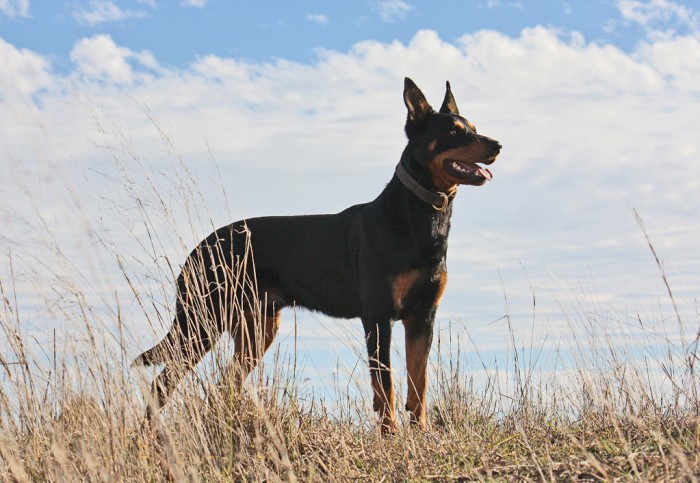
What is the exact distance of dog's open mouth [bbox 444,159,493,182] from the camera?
4645 mm

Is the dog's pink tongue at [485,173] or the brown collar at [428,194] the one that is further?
the brown collar at [428,194]

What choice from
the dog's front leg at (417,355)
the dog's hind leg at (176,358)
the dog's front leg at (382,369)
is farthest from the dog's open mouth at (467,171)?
the dog's hind leg at (176,358)

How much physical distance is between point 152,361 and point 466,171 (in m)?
2.04

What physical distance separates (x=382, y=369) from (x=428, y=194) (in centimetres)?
106

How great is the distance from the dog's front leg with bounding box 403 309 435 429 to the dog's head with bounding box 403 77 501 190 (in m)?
0.82

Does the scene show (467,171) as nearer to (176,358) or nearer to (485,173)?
(485,173)

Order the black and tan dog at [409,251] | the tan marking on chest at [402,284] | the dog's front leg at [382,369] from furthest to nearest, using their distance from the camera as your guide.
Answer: the tan marking on chest at [402,284], the black and tan dog at [409,251], the dog's front leg at [382,369]

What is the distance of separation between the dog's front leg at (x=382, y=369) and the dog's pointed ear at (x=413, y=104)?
1.22 metres

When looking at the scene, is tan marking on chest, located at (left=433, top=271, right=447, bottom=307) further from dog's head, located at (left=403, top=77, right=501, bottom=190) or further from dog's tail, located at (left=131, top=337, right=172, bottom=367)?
dog's tail, located at (left=131, top=337, right=172, bottom=367)

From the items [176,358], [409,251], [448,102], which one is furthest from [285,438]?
[448,102]

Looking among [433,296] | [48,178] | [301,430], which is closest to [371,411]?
[301,430]

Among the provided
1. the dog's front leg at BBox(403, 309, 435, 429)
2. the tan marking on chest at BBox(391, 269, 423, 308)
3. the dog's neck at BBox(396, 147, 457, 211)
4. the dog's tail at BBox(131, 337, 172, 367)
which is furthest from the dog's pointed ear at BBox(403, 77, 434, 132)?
the dog's tail at BBox(131, 337, 172, 367)

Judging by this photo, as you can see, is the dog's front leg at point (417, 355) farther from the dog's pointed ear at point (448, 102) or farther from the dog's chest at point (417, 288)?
the dog's pointed ear at point (448, 102)

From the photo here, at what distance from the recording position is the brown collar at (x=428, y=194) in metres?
4.77
